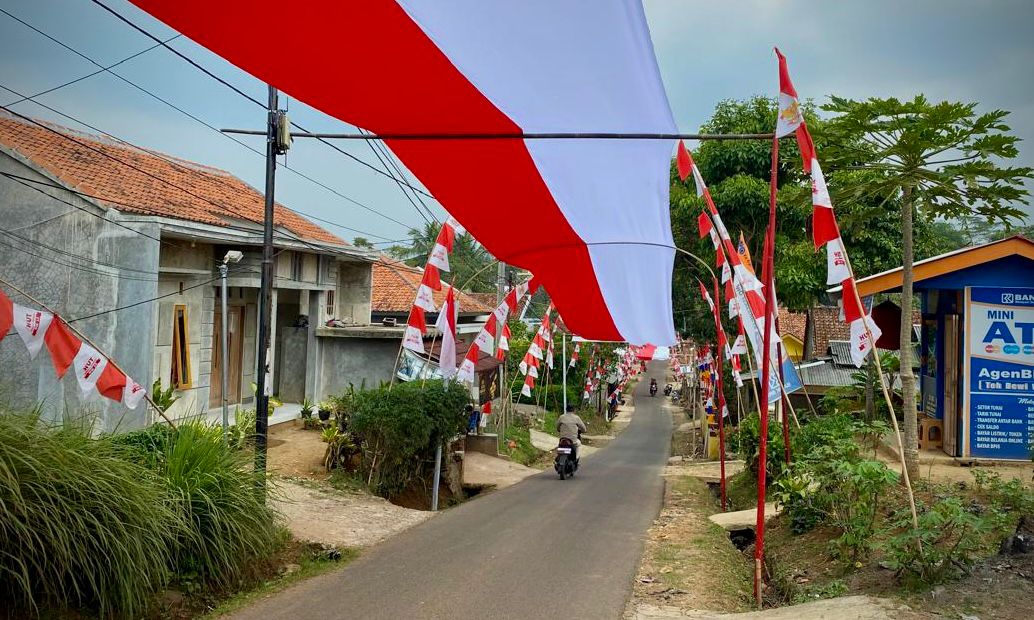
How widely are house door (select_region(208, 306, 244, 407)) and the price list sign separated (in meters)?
15.3

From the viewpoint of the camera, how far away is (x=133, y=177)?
53.5ft

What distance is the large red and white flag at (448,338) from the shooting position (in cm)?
985

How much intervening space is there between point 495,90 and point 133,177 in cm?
1458

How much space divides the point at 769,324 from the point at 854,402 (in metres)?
13.5

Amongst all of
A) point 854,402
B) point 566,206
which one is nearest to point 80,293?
point 566,206

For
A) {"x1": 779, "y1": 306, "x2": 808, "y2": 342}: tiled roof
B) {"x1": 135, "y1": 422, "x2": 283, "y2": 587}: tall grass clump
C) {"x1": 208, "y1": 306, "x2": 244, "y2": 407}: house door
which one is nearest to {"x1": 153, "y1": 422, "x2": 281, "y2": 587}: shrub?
{"x1": 135, "y1": 422, "x2": 283, "y2": 587}: tall grass clump

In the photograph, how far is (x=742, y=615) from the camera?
23.1 feet

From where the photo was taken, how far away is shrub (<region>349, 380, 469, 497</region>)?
13.2 m

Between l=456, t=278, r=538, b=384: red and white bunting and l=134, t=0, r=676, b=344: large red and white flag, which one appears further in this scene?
l=456, t=278, r=538, b=384: red and white bunting

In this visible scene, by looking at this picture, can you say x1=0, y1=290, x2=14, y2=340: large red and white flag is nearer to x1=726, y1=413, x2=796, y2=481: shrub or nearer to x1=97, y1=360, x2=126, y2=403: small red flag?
x1=97, y1=360, x2=126, y2=403: small red flag

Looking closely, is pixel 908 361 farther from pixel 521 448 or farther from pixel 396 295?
pixel 396 295

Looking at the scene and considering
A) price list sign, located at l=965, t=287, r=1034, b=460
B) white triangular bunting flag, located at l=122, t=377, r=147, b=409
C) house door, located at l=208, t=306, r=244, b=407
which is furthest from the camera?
house door, located at l=208, t=306, r=244, b=407

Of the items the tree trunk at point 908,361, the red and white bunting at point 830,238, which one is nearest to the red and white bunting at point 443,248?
the red and white bunting at point 830,238

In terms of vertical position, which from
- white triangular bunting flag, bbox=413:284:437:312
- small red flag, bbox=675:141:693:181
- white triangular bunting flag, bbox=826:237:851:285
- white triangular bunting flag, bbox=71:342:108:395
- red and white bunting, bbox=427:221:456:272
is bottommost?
white triangular bunting flag, bbox=71:342:108:395
